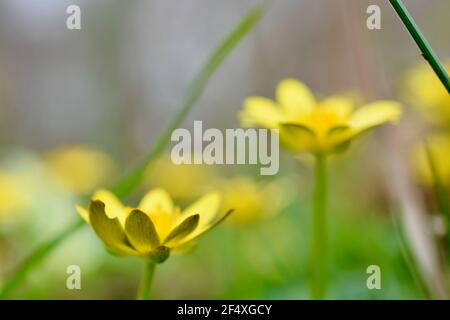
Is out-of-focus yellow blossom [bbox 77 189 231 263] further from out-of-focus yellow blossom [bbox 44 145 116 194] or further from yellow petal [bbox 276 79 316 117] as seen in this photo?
out-of-focus yellow blossom [bbox 44 145 116 194]

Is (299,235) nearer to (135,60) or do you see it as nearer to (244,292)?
(244,292)

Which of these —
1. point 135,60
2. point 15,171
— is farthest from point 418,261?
point 135,60

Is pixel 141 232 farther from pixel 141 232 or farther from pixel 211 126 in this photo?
pixel 211 126

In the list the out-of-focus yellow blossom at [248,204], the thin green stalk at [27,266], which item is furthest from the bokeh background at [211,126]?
the thin green stalk at [27,266]

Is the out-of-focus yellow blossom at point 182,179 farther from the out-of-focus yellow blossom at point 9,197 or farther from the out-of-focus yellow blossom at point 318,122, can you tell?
the out-of-focus yellow blossom at point 318,122

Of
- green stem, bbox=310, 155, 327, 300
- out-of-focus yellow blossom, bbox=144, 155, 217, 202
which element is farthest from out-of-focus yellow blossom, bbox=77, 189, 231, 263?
out-of-focus yellow blossom, bbox=144, 155, 217, 202
